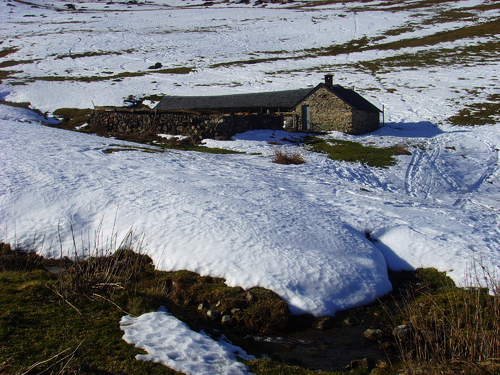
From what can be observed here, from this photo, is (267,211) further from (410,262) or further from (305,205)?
(410,262)

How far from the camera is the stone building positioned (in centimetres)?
2927

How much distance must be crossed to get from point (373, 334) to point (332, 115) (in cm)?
2545

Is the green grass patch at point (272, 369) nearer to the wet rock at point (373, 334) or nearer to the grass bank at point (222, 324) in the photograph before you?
the grass bank at point (222, 324)

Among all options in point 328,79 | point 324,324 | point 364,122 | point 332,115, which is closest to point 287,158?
point 324,324

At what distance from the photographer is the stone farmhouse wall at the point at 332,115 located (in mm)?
29062

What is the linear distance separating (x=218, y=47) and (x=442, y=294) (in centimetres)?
7270

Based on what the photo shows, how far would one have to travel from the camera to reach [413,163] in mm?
20328

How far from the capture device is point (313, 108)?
30172 mm

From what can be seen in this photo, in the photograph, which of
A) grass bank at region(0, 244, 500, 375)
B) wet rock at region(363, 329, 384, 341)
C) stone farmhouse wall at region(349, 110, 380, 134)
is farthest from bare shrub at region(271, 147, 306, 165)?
wet rock at region(363, 329, 384, 341)

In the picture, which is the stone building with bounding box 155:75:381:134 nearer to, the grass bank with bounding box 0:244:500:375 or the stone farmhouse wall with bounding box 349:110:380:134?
the stone farmhouse wall with bounding box 349:110:380:134

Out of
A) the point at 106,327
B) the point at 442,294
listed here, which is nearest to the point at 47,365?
the point at 106,327

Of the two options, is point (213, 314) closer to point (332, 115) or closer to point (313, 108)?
point (332, 115)

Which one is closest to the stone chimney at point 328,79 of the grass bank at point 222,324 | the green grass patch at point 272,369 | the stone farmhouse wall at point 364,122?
the stone farmhouse wall at point 364,122

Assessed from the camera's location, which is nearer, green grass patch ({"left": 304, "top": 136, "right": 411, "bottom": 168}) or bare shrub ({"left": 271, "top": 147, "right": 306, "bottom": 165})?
bare shrub ({"left": 271, "top": 147, "right": 306, "bottom": 165})
